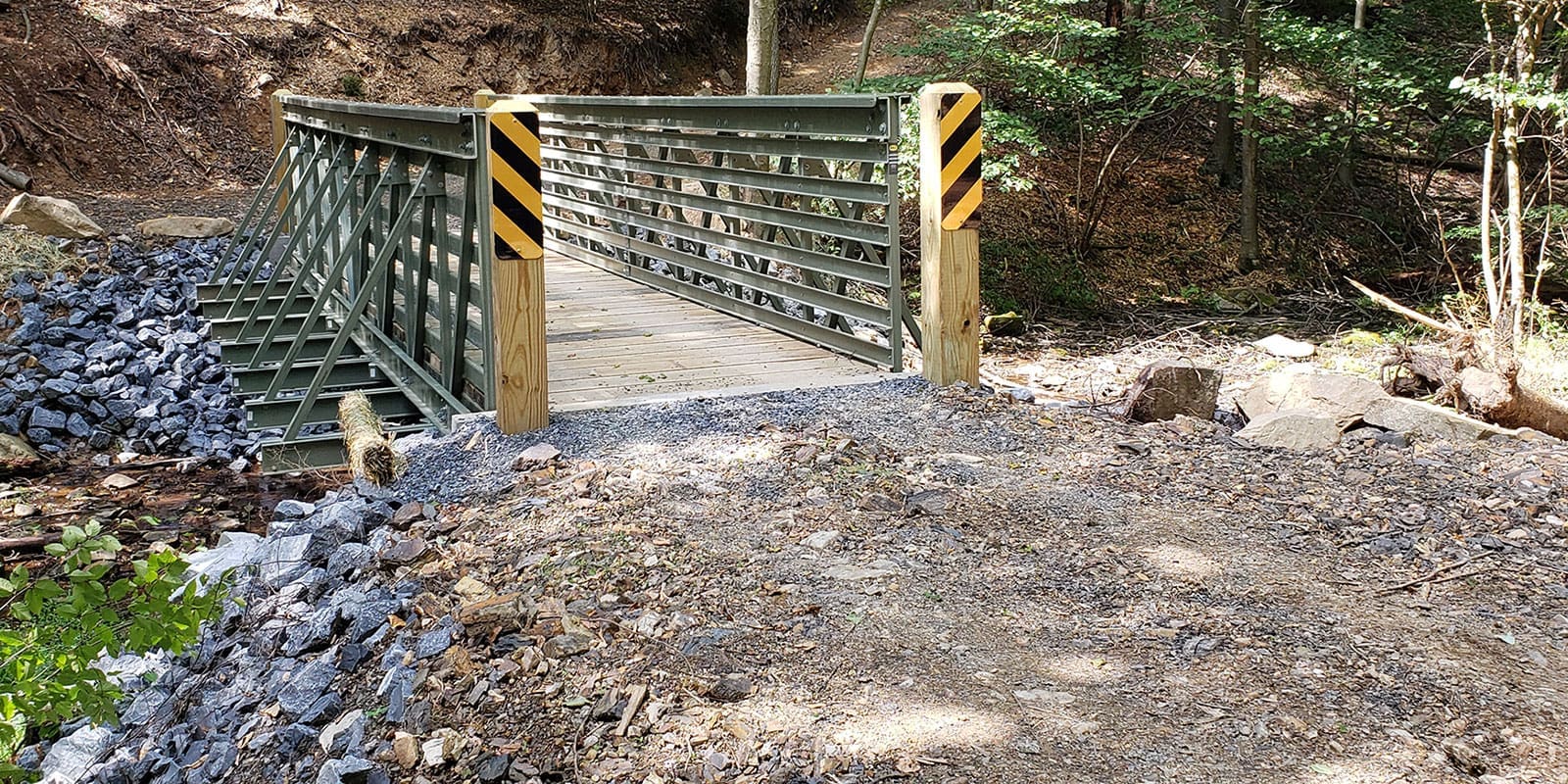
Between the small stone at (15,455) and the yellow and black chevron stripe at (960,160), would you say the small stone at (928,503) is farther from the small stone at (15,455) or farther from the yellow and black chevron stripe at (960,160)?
the small stone at (15,455)

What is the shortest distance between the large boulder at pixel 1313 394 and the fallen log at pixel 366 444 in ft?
12.9

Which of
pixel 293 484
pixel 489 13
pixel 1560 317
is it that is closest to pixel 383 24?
pixel 489 13

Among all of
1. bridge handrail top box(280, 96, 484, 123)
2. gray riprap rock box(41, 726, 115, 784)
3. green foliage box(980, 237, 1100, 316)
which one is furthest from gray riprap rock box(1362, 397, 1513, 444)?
green foliage box(980, 237, 1100, 316)

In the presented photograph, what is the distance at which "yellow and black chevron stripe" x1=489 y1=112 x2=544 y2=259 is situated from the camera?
5160 mm

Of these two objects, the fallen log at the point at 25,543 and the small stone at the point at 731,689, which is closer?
the small stone at the point at 731,689

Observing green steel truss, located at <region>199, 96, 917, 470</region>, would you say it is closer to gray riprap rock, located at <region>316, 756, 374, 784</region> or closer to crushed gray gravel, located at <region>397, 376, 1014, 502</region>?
crushed gray gravel, located at <region>397, 376, 1014, 502</region>

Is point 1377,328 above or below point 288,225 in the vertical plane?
below

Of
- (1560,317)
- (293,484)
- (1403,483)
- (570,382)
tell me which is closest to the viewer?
(1403,483)

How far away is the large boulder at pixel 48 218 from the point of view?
1141 cm

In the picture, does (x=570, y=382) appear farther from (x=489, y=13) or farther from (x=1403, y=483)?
(x=489, y=13)

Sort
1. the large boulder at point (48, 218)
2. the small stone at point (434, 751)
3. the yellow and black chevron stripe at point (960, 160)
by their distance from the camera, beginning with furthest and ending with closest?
1. the large boulder at point (48, 218)
2. the yellow and black chevron stripe at point (960, 160)
3. the small stone at point (434, 751)

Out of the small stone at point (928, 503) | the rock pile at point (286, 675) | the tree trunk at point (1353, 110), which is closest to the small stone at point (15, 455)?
the rock pile at point (286, 675)

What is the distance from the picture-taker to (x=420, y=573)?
3992 millimetres

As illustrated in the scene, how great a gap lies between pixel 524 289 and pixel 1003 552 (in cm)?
232
